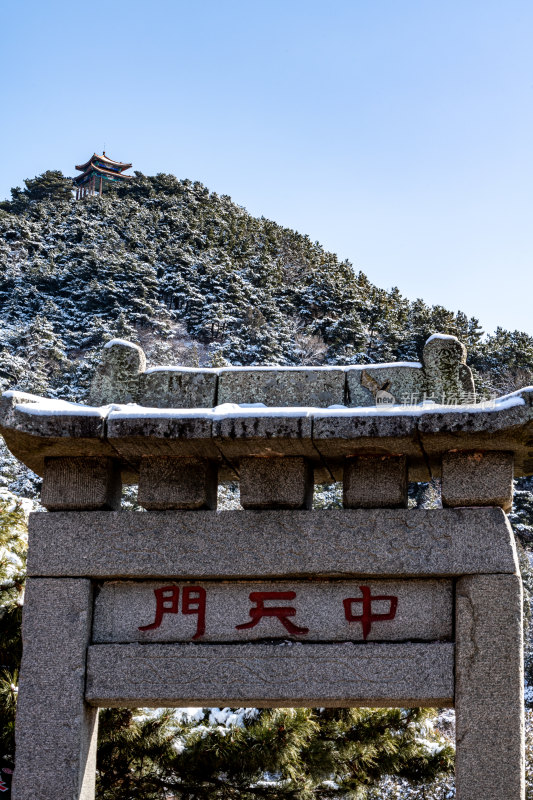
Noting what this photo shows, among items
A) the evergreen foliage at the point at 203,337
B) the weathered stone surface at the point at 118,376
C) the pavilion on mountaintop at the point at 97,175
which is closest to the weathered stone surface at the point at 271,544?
the weathered stone surface at the point at 118,376

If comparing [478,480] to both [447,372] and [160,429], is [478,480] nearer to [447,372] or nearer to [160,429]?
[447,372]

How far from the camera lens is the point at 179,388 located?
19.6ft

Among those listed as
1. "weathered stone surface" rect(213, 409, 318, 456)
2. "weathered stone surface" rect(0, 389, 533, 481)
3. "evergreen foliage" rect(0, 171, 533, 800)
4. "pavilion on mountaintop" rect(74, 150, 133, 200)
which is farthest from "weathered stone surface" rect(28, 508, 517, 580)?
"pavilion on mountaintop" rect(74, 150, 133, 200)

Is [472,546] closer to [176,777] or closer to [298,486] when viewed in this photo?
[298,486]

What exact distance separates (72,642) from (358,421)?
2130 millimetres

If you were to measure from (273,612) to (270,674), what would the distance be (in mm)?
360

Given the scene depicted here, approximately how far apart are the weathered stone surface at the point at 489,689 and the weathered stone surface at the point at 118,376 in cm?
236

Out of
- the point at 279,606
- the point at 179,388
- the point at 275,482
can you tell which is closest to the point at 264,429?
the point at 275,482

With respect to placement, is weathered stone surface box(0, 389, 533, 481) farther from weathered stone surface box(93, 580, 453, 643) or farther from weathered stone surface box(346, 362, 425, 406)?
weathered stone surface box(93, 580, 453, 643)

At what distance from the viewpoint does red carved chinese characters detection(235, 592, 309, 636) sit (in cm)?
554

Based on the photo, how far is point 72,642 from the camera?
556 centimetres

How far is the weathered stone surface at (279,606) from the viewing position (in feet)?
17.9

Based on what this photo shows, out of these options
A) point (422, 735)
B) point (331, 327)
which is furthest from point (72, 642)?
point (331, 327)

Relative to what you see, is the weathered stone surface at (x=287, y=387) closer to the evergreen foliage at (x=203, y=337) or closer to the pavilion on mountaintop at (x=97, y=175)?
the evergreen foliage at (x=203, y=337)
